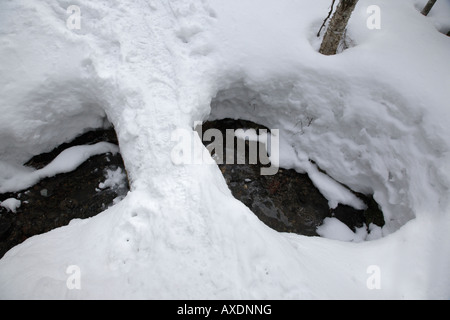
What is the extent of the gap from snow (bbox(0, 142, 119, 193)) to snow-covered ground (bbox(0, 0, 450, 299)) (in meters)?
0.25

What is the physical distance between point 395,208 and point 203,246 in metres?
3.40

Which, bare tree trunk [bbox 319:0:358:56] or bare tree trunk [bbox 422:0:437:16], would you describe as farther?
bare tree trunk [bbox 422:0:437:16]

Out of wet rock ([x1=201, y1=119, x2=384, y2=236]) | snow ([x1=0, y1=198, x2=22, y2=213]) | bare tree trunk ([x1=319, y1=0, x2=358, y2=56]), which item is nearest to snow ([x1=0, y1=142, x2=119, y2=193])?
snow ([x1=0, y1=198, x2=22, y2=213])

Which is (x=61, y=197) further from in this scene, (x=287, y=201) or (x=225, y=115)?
(x=287, y=201)

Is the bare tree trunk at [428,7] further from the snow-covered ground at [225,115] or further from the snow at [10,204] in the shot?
the snow at [10,204]

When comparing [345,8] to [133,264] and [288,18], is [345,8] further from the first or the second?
[133,264]

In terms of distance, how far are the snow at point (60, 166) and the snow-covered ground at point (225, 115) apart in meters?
0.25

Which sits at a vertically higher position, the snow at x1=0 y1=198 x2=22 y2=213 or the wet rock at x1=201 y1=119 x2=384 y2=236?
the wet rock at x1=201 y1=119 x2=384 y2=236

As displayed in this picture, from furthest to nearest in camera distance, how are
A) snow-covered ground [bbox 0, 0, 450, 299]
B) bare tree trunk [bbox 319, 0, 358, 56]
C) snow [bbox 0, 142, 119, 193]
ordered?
snow [bbox 0, 142, 119, 193] < bare tree trunk [bbox 319, 0, 358, 56] < snow-covered ground [bbox 0, 0, 450, 299]

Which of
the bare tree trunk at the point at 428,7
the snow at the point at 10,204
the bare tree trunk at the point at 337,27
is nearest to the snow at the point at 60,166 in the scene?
the snow at the point at 10,204

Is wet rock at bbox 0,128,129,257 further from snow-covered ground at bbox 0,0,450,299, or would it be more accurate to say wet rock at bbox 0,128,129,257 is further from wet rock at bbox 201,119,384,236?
wet rock at bbox 201,119,384,236

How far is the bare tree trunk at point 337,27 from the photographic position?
13.8 feet

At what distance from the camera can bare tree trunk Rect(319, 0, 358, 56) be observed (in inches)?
165
